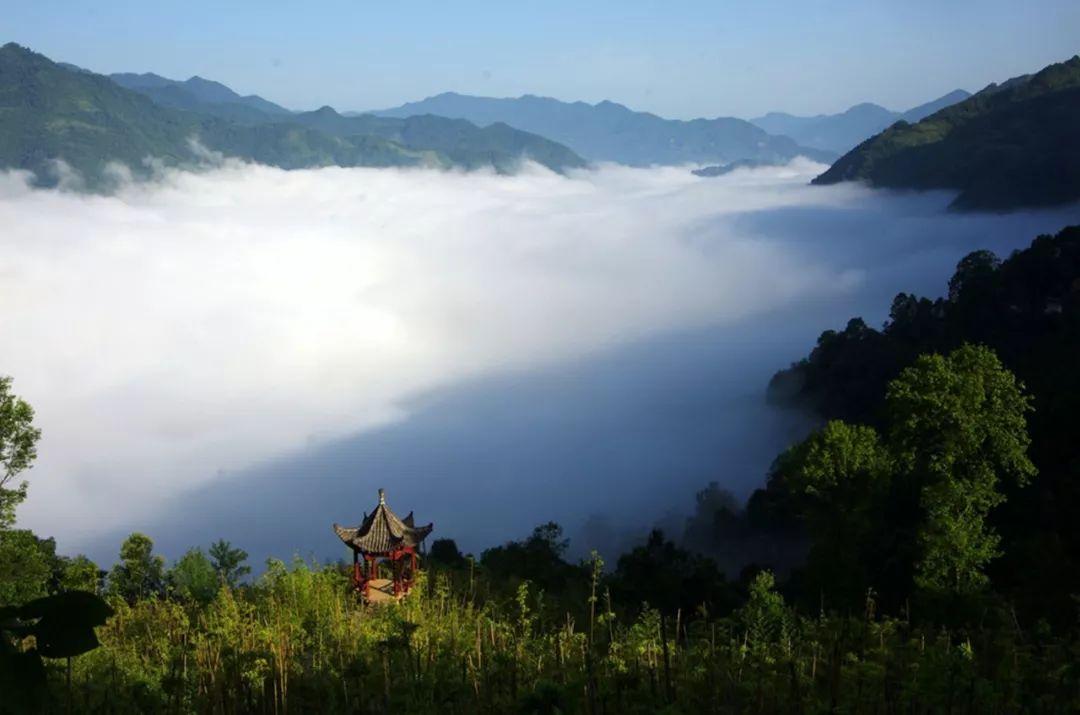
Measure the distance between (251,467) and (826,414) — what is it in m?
134

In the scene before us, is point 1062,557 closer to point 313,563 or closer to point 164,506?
point 313,563

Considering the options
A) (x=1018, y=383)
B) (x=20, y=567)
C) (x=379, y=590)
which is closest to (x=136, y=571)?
(x=20, y=567)

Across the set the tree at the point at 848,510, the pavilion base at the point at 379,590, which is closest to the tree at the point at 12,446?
the pavilion base at the point at 379,590

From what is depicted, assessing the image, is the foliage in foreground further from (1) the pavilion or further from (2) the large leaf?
(1) the pavilion

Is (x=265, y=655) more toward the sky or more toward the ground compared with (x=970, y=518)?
more toward the sky

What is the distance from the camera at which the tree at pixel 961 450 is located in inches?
758

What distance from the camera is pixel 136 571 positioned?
26609 millimetres

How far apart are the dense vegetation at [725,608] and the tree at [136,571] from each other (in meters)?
0.08

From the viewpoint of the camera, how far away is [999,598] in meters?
17.0

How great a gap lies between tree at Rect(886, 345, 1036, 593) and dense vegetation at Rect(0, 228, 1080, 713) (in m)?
0.05

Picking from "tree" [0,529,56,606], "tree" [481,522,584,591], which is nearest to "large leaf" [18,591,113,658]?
"tree" [0,529,56,606]

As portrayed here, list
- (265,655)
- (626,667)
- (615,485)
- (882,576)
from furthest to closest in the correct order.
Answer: (615,485), (882,576), (265,655), (626,667)

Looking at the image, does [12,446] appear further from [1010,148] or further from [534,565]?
[1010,148]

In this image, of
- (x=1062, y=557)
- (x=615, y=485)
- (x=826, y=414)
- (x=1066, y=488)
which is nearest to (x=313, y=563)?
(x=1062, y=557)
